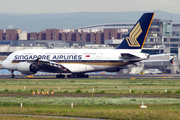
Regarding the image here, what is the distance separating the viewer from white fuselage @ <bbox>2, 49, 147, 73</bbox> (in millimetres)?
71438

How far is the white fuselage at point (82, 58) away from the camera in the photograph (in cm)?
7144

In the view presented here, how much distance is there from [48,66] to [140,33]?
2114 centimetres

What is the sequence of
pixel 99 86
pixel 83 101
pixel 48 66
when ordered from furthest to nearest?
Result: pixel 48 66
pixel 99 86
pixel 83 101

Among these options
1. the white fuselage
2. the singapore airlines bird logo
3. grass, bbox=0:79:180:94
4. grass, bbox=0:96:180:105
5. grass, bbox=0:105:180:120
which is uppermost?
the singapore airlines bird logo

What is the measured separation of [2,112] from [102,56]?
4449 cm

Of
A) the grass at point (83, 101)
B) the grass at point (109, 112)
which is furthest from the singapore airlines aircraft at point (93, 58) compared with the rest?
the grass at point (109, 112)

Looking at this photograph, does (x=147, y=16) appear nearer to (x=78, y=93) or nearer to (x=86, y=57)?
(x=86, y=57)

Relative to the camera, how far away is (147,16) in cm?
7100

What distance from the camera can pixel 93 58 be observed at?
72.9 meters

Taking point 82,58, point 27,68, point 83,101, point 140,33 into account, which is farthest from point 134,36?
point 83,101

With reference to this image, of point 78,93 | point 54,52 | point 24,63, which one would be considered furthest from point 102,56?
point 78,93

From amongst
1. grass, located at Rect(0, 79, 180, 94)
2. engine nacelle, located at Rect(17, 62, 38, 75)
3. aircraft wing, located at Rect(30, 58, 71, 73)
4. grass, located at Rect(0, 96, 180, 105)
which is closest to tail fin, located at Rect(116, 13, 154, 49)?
grass, located at Rect(0, 79, 180, 94)

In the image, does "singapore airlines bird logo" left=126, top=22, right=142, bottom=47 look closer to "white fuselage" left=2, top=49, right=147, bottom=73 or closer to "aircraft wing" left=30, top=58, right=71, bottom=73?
"white fuselage" left=2, top=49, right=147, bottom=73

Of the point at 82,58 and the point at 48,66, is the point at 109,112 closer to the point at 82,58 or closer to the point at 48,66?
the point at 82,58
